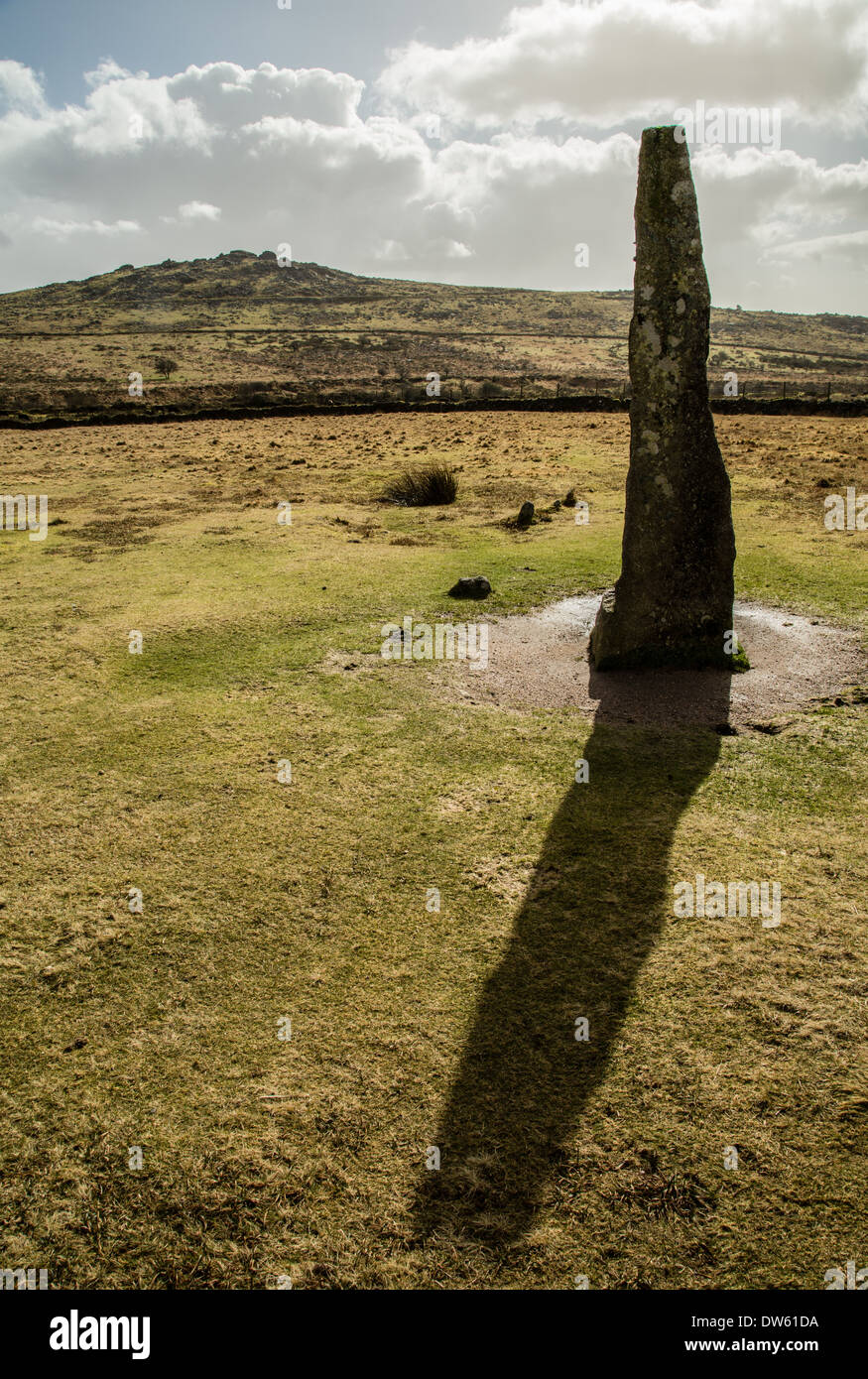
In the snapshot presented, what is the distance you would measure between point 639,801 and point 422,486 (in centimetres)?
1411

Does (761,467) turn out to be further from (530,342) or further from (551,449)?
(530,342)

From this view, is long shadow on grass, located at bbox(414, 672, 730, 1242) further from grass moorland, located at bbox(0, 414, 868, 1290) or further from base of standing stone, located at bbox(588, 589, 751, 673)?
base of standing stone, located at bbox(588, 589, 751, 673)

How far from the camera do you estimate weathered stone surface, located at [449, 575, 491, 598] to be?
39.0ft

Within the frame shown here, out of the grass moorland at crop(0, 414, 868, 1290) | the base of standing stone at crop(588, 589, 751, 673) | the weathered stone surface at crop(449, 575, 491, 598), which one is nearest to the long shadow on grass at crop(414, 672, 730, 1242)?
the grass moorland at crop(0, 414, 868, 1290)

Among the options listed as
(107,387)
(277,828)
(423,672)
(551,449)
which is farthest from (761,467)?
(107,387)

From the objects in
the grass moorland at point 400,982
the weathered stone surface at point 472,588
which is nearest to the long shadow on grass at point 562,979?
the grass moorland at point 400,982

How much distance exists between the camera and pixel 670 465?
8.91m

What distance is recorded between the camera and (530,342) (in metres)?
94.8

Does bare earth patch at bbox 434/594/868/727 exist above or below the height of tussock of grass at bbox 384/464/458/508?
below

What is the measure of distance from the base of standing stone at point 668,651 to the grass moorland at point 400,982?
4.24 ft

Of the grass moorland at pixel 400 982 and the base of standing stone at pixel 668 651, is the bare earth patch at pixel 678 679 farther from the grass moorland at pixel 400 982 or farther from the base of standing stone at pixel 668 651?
the grass moorland at pixel 400 982

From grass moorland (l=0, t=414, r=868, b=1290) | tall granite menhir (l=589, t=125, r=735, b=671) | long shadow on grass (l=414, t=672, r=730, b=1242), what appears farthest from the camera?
tall granite menhir (l=589, t=125, r=735, b=671)

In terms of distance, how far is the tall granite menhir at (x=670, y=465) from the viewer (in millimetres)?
8492

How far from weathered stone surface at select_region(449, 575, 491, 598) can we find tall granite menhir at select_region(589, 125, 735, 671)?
2521mm
